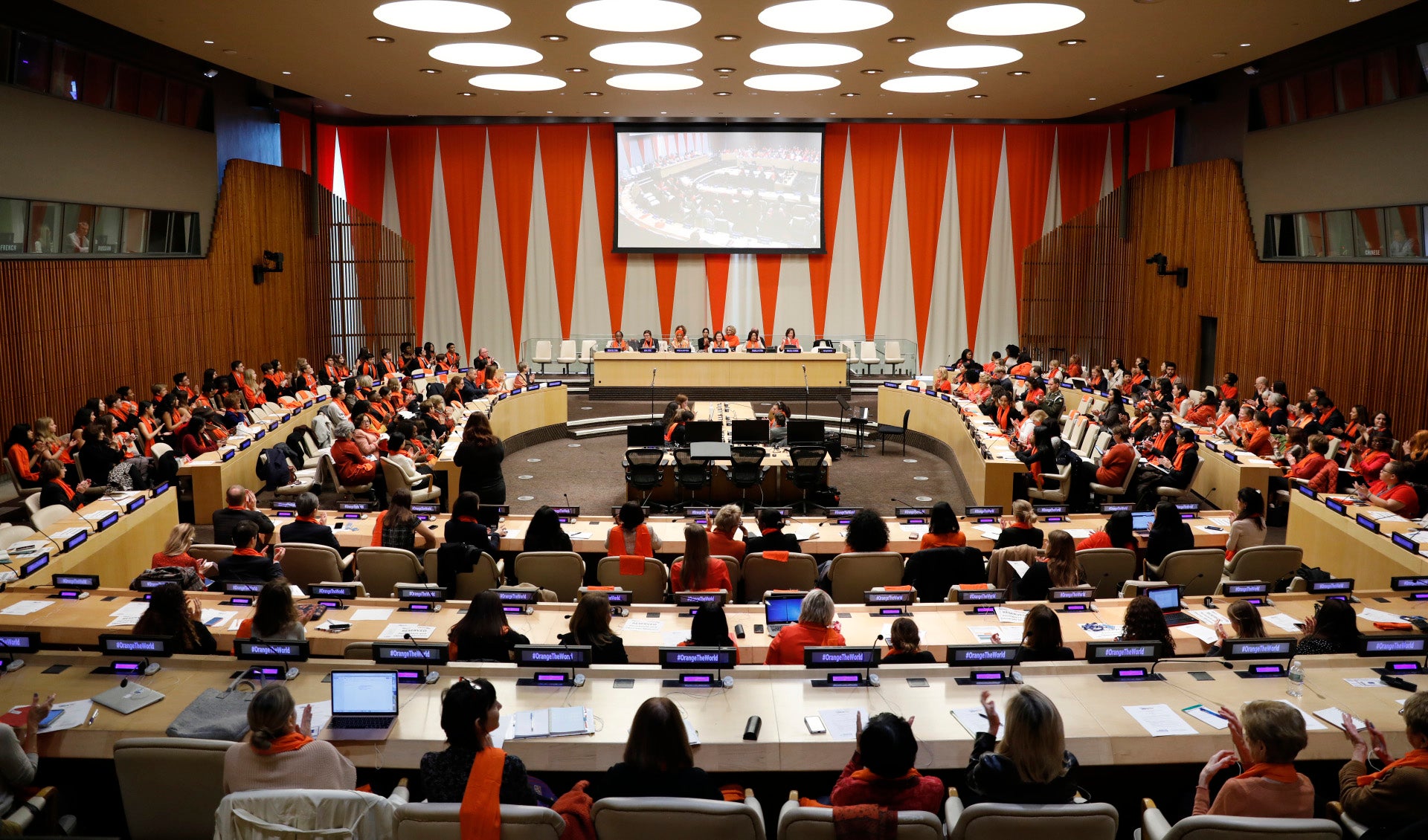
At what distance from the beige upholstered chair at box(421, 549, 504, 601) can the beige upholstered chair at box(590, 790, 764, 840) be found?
3513 millimetres

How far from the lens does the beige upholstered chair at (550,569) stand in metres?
6.54

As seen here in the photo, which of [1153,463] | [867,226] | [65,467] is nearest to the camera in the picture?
[65,467]

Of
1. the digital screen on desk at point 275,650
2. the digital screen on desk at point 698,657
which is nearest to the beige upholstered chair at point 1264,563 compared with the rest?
the digital screen on desk at point 698,657

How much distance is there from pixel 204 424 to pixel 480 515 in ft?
15.9

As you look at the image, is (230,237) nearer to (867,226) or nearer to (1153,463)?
(867,226)

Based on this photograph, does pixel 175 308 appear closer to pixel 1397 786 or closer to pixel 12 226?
pixel 12 226

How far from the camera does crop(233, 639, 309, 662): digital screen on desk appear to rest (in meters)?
4.58

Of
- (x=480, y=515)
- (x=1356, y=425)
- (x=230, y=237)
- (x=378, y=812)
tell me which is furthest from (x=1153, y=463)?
→ (x=230, y=237)

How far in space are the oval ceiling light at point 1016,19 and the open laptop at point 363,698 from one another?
325 inches

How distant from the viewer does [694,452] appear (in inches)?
426

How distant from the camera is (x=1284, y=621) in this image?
5.46 meters

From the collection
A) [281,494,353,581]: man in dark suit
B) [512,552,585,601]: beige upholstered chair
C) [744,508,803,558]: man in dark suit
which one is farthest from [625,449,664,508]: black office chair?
[512,552,585,601]: beige upholstered chair

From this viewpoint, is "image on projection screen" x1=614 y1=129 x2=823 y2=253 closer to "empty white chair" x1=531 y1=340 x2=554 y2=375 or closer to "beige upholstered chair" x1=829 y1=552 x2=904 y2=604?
"empty white chair" x1=531 y1=340 x2=554 y2=375

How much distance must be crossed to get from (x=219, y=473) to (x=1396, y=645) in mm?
9281
